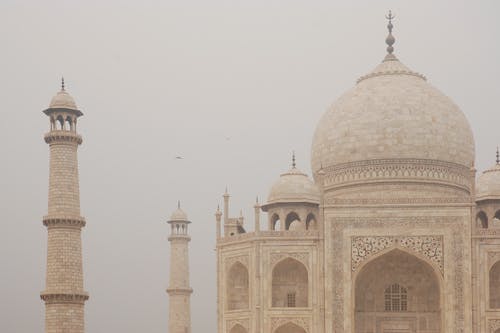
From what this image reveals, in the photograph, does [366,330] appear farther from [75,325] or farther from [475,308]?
[75,325]

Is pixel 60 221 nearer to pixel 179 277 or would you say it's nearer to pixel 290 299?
pixel 290 299

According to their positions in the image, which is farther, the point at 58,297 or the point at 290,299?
the point at 290,299

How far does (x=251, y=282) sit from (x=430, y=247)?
4754 millimetres

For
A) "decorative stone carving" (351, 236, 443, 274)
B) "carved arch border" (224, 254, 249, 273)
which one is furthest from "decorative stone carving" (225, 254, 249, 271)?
"decorative stone carving" (351, 236, 443, 274)

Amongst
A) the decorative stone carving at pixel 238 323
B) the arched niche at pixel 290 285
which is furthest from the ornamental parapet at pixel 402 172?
the decorative stone carving at pixel 238 323

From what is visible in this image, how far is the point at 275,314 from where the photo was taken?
88.2 feet

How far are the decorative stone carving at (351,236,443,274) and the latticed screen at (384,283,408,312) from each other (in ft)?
5.82

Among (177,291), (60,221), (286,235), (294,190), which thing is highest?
(294,190)

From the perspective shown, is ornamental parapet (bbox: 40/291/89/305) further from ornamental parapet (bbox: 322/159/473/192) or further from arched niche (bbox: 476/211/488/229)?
arched niche (bbox: 476/211/488/229)

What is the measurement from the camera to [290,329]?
27.1 meters

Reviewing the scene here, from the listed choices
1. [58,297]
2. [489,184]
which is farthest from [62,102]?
[489,184]

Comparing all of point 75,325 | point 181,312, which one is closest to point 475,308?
point 75,325

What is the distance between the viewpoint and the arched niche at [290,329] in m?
27.0

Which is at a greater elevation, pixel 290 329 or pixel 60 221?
pixel 60 221
